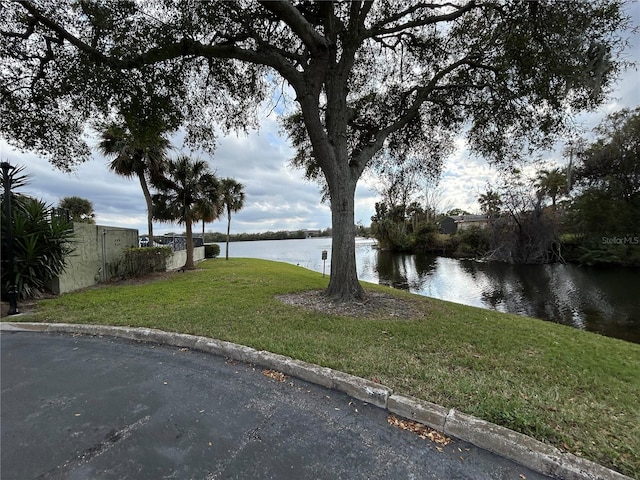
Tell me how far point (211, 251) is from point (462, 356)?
26.9 meters

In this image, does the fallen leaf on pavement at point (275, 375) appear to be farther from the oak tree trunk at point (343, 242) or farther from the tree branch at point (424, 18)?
the tree branch at point (424, 18)

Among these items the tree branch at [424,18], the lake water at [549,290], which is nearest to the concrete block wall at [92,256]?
the tree branch at [424,18]

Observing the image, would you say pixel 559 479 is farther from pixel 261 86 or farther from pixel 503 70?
pixel 261 86

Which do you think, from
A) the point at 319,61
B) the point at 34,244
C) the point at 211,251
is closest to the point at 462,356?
the point at 319,61

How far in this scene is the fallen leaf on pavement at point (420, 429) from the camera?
231cm

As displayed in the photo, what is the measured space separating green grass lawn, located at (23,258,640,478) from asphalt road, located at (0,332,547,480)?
0.52 m

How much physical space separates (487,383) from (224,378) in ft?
9.18

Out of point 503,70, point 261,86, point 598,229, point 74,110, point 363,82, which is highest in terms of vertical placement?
point 363,82

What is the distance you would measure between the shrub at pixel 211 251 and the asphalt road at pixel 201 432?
2499cm

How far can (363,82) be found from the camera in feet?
32.2

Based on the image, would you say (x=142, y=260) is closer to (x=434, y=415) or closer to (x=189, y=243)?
(x=189, y=243)

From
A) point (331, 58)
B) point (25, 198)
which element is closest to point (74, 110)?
point (25, 198)

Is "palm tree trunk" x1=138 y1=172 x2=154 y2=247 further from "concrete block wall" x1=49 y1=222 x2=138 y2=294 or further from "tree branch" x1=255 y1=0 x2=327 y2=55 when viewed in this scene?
"tree branch" x1=255 y1=0 x2=327 y2=55

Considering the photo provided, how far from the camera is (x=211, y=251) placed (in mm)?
27828
